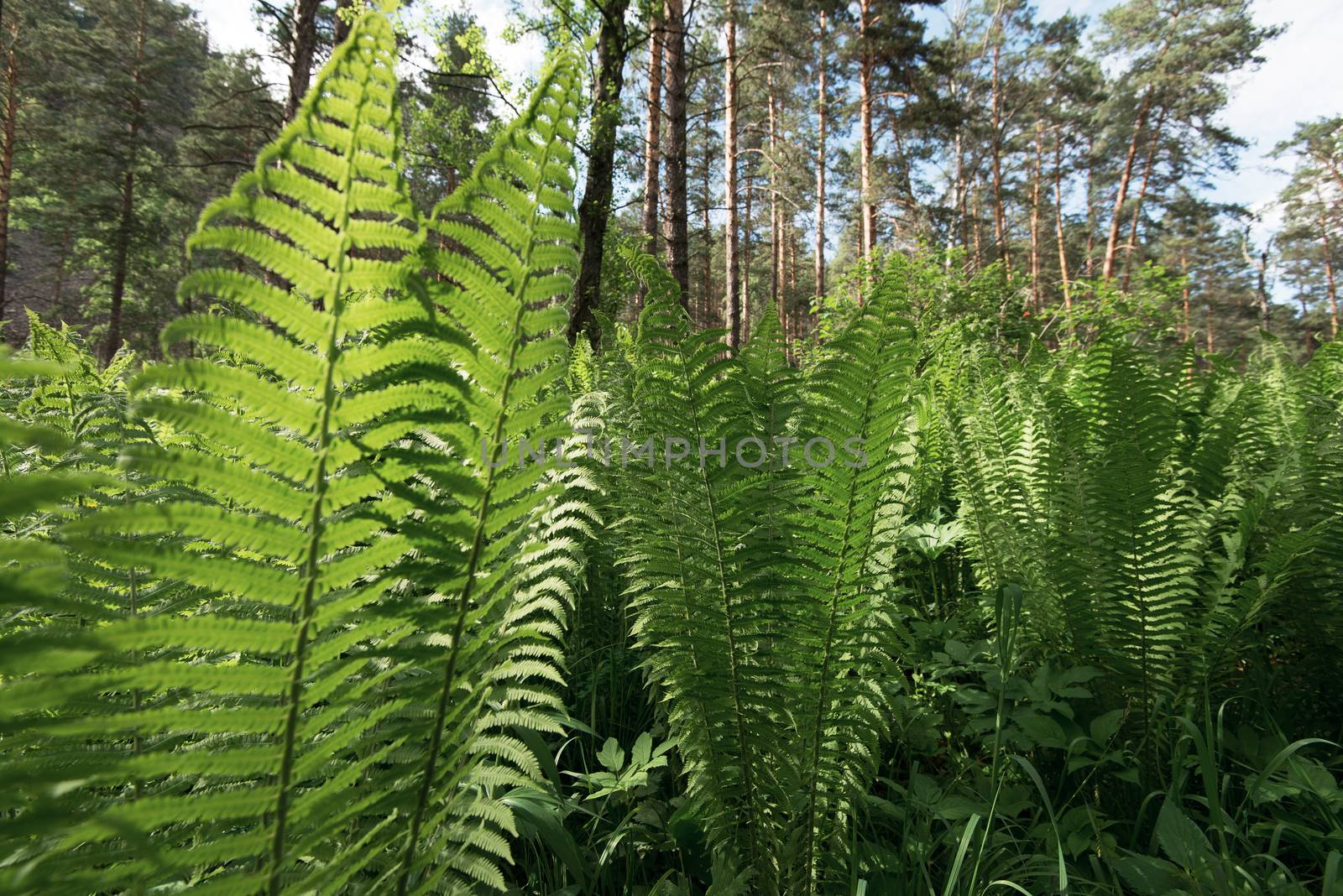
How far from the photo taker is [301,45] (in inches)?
278

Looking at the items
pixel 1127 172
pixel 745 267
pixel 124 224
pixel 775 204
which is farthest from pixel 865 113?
pixel 124 224

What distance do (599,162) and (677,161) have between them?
69.7 inches

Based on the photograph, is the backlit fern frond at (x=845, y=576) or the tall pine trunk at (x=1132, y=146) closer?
the backlit fern frond at (x=845, y=576)

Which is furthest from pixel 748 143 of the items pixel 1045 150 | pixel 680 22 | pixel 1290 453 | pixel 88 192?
pixel 1290 453

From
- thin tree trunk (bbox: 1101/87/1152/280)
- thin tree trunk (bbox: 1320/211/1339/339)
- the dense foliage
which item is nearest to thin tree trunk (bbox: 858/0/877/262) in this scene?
thin tree trunk (bbox: 1101/87/1152/280)

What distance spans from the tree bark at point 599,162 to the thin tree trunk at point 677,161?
1.30 meters

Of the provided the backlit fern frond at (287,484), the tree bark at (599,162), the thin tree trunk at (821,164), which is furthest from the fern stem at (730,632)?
the thin tree trunk at (821,164)

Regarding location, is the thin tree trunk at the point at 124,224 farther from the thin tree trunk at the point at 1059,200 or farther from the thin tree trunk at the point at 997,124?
the thin tree trunk at the point at 1059,200

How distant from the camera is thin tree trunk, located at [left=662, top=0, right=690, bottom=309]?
253 inches

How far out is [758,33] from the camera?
48.2ft

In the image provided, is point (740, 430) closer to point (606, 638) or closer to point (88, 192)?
point (606, 638)

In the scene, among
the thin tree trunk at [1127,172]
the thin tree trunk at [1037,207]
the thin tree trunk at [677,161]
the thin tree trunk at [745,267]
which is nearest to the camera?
the thin tree trunk at [677,161]

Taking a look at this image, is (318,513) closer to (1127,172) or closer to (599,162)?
(599,162)

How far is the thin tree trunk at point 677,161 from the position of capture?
6.42m
